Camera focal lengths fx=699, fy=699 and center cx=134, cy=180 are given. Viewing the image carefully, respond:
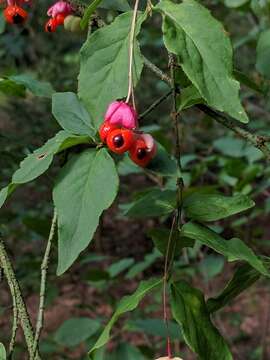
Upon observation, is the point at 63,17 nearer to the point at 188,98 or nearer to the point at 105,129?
the point at 188,98

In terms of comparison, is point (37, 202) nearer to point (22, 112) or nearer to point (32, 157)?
point (22, 112)

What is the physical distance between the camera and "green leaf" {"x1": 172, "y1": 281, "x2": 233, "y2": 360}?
1129 mm

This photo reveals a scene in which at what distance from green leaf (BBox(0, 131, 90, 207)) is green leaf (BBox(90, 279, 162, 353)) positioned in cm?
26

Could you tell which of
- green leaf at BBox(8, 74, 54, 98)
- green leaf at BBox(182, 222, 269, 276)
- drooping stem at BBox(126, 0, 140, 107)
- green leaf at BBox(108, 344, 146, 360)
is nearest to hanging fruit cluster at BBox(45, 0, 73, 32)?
green leaf at BBox(8, 74, 54, 98)

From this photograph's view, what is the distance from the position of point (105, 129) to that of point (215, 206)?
0.29 m

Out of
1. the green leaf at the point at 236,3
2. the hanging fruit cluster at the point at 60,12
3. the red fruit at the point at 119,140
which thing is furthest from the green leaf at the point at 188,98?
the green leaf at the point at 236,3

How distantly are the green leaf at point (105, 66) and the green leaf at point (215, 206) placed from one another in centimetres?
28

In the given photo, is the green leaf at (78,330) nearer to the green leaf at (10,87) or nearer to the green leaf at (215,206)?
the green leaf at (10,87)

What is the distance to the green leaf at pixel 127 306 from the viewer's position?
1.11 meters

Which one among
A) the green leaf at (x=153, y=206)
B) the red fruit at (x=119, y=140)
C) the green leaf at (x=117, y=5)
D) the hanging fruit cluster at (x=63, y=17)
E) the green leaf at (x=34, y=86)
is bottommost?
the green leaf at (x=153, y=206)

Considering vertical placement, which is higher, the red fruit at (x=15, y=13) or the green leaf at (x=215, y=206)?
the red fruit at (x=15, y=13)

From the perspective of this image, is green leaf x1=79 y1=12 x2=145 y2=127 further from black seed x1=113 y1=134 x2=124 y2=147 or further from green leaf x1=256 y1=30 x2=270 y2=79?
green leaf x1=256 y1=30 x2=270 y2=79

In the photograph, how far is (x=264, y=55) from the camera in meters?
1.48

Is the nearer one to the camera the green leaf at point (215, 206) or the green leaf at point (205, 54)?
the green leaf at point (205, 54)
